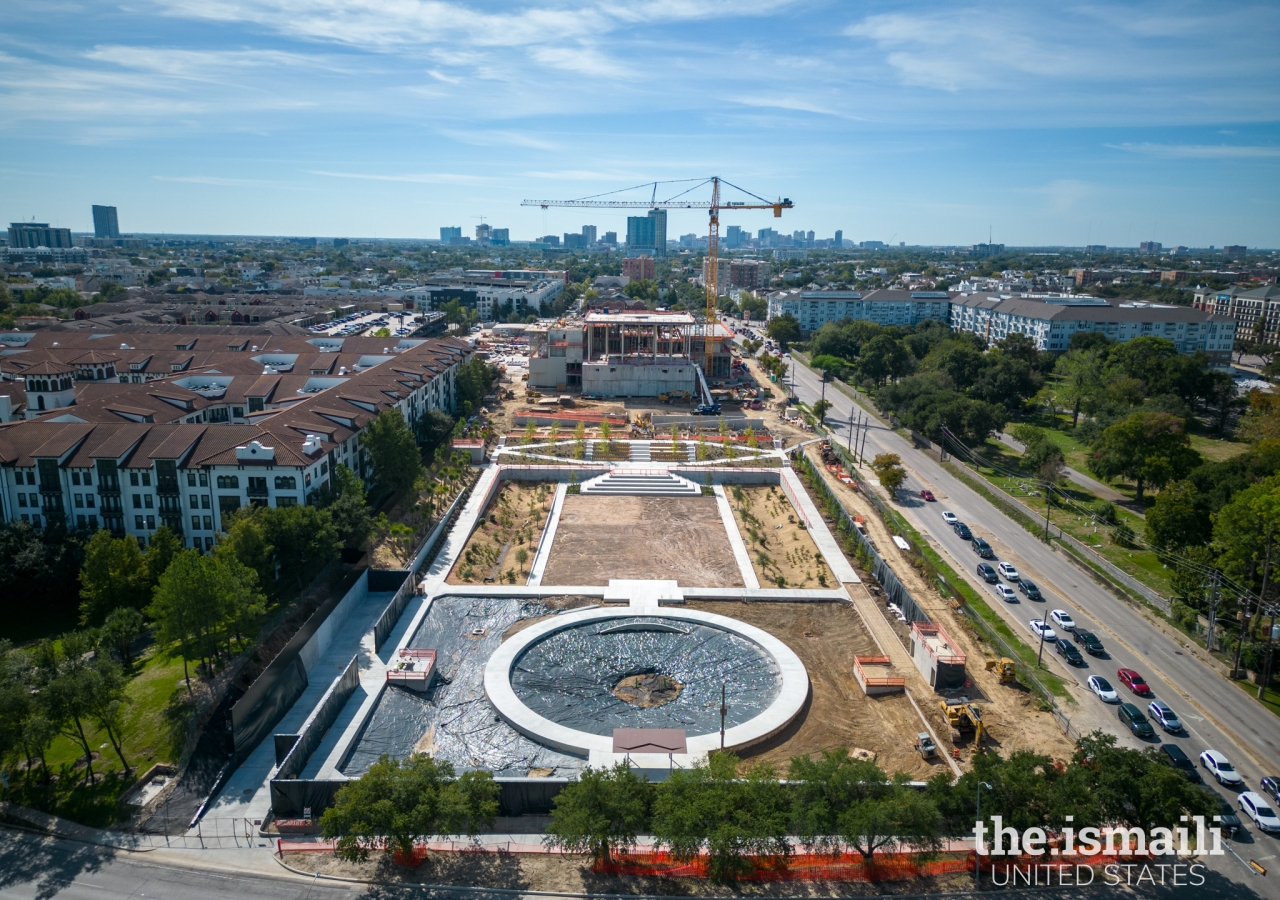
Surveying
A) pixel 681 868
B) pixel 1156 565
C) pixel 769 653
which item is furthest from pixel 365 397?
pixel 1156 565

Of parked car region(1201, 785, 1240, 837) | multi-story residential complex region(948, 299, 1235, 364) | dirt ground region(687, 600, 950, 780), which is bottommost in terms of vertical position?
dirt ground region(687, 600, 950, 780)

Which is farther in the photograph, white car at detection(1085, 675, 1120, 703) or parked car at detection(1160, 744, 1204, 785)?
white car at detection(1085, 675, 1120, 703)

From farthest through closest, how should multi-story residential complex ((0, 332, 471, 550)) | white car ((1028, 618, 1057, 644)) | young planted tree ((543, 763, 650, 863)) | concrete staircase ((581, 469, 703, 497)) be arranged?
concrete staircase ((581, 469, 703, 497)) < multi-story residential complex ((0, 332, 471, 550)) < white car ((1028, 618, 1057, 644)) < young planted tree ((543, 763, 650, 863))

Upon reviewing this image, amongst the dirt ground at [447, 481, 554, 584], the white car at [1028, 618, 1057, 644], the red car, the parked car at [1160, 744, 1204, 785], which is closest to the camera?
the parked car at [1160, 744, 1204, 785]

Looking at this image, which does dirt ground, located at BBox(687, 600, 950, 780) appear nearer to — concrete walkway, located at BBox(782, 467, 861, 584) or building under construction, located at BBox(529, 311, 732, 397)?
concrete walkway, located at BBox(782, 467, 861, 584)

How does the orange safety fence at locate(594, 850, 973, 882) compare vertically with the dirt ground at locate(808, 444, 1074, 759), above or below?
below

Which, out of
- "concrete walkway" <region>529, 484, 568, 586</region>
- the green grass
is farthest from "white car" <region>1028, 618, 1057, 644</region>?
the green grass

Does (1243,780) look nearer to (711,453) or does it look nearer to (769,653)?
(769,653)
